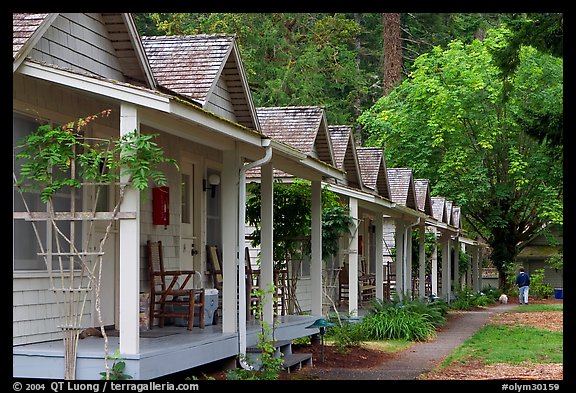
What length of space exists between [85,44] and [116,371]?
4051mm

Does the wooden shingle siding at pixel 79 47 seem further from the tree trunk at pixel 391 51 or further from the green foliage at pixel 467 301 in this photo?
the tree trunk at pixel 391 51

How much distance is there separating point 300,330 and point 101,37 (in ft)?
21.0

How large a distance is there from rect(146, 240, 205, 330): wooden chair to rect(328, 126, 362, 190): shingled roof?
27.7 feet

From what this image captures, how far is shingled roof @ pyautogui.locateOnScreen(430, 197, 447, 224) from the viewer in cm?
3703

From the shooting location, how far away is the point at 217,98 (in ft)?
48.4

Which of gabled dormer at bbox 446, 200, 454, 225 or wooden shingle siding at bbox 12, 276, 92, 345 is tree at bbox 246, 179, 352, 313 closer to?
wooden shingle siding at bbox 12, 276, 92, 345

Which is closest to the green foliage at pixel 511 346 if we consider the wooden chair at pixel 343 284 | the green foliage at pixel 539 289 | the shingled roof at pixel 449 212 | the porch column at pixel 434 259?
the wooden chair at pixel 343 284

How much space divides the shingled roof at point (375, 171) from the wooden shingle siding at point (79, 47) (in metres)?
13.4

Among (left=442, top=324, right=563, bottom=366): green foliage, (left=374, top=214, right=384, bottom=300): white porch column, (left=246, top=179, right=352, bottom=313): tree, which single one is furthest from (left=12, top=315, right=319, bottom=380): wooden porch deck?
(left=374, top=214, right=384, bottom=300): white porch column

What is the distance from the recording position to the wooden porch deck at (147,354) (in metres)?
9.78

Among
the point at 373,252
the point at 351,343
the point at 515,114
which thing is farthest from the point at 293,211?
the point at 515,114

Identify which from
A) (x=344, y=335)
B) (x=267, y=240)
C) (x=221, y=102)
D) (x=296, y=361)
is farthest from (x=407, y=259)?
(x=221, y=102)

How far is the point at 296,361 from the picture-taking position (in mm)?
14812
